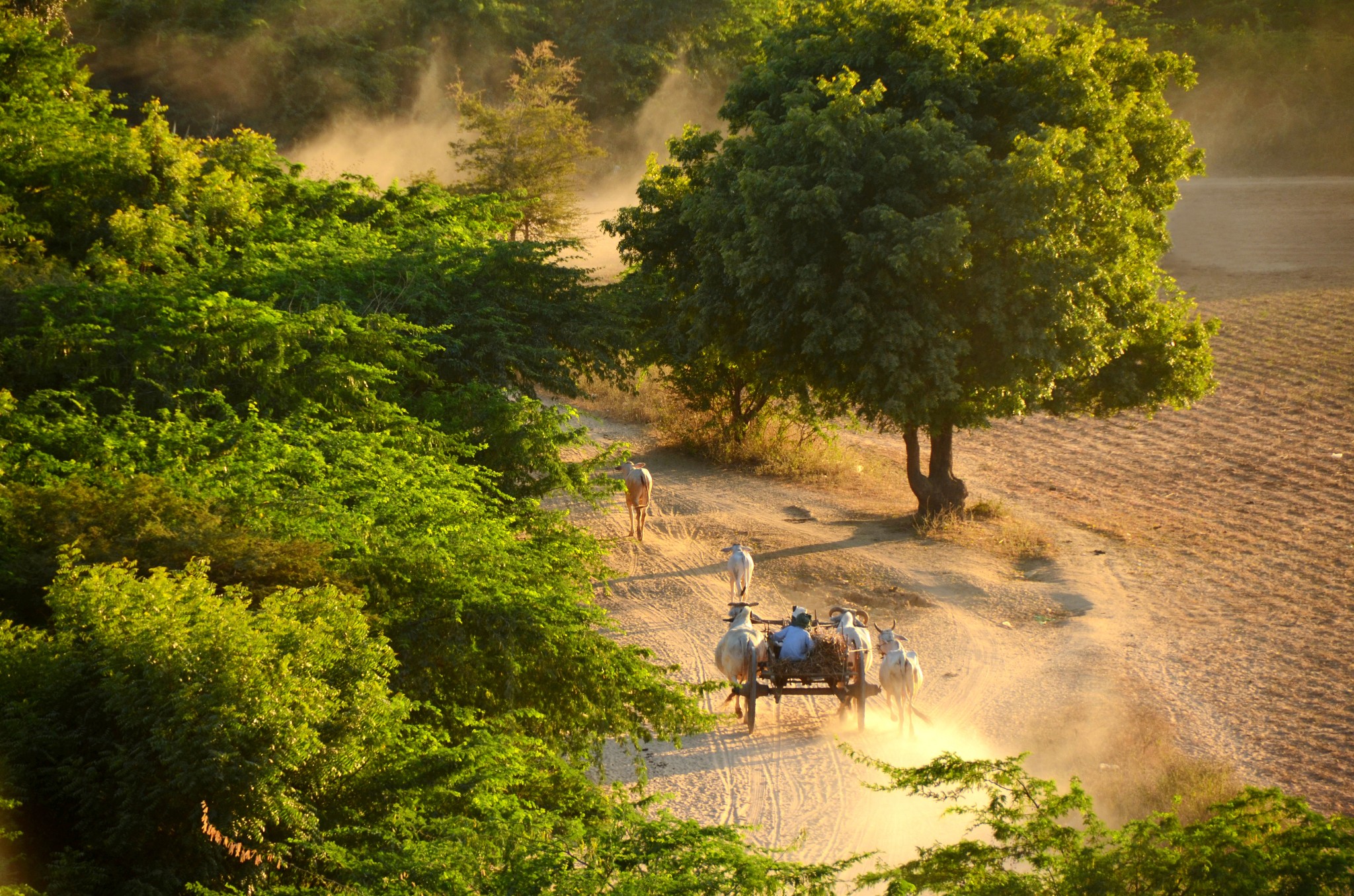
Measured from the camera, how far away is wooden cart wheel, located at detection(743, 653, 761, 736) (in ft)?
36.0

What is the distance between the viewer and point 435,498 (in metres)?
9.29

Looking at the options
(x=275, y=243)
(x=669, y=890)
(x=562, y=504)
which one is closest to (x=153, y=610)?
(x=669, y=890)

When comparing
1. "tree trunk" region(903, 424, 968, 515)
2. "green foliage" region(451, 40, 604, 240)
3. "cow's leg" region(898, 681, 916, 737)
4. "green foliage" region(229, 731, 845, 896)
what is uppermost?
"green foliage" region(451, 40, 604, 240)

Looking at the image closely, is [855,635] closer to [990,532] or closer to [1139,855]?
[1139,855]

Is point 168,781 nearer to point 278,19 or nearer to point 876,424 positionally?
point 876,424

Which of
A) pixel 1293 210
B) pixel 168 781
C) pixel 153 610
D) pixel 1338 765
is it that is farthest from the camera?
pixel 1293 210

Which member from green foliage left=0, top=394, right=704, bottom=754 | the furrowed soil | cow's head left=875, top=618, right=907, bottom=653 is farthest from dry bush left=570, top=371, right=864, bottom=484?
green foliage left=0, top=394, right=704, bottom=754

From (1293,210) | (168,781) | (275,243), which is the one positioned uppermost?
(1293,210)

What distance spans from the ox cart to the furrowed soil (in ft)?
1.39

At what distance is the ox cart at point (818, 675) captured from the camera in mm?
10938

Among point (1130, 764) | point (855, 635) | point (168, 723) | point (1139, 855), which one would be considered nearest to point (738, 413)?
point (855, 635)

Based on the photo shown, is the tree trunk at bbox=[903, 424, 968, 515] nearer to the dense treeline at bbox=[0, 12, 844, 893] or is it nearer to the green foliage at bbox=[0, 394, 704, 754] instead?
the dense treeline at bbox=[0, 12, 844, 893]

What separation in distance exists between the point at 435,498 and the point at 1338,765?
916 cm

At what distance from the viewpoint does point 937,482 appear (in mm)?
18609
